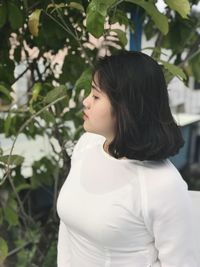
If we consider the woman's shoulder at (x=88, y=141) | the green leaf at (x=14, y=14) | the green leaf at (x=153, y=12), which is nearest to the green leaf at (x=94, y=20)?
the green leaf at (x=153, y=12)

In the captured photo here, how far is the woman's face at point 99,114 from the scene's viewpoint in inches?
40.0

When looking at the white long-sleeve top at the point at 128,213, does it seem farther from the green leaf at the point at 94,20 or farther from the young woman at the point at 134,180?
the green leaf at the point at 94,20

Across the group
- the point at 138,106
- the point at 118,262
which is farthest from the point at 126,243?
the point at 138,106

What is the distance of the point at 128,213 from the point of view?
101 cm

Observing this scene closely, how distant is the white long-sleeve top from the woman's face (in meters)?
0.09

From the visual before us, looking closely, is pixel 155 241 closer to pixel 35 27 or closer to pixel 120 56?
pixel 120 56

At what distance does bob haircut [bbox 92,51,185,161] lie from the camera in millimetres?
981

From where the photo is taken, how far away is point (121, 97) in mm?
988

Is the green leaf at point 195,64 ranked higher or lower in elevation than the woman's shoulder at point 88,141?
higher

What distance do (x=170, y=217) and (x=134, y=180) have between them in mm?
113

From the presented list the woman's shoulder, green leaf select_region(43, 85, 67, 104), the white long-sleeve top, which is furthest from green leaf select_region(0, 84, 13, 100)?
the white long-sleeve top

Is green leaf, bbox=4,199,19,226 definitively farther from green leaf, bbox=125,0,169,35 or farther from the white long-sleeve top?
green leaf, bbox=125,0,169,35

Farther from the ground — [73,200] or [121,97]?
[121,97]

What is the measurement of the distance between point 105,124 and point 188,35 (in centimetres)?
94
